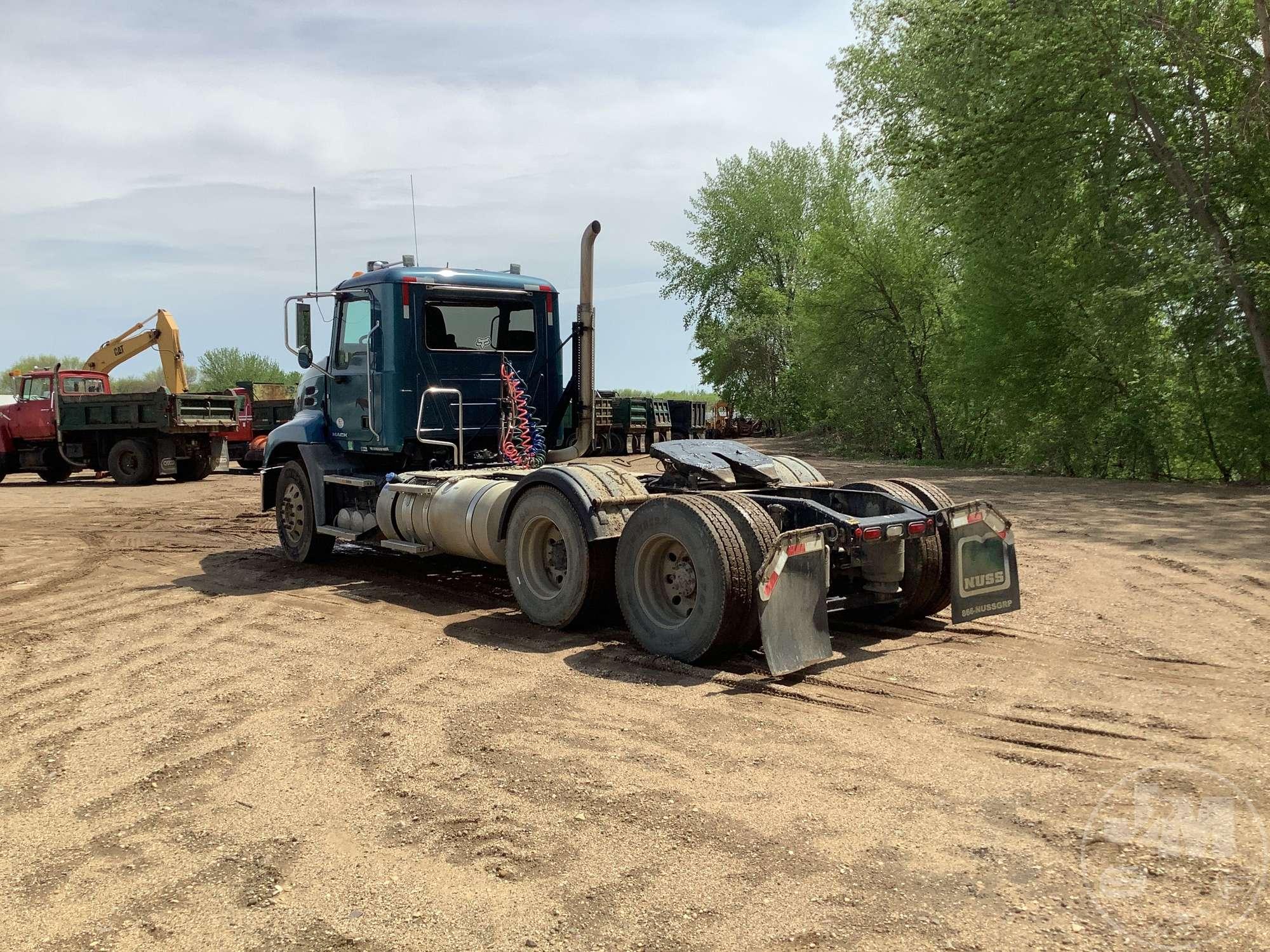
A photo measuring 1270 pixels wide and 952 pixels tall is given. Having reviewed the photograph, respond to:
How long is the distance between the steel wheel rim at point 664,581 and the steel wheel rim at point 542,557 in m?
1.03

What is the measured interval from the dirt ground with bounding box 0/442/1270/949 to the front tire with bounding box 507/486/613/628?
207 mm

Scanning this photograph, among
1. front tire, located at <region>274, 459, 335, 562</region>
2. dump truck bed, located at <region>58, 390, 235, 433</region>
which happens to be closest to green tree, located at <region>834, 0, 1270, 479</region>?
front tire, located at <region>274, 459, 335, 562</region>

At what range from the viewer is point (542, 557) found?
25.6ft

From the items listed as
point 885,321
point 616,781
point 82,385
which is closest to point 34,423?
point 82,385

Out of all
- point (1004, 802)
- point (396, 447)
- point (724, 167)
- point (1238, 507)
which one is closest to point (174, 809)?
point (1004, 802)

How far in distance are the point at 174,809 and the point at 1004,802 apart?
11.0 feet

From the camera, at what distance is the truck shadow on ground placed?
20.7 feet

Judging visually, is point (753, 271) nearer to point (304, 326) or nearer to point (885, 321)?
point (885, 321)

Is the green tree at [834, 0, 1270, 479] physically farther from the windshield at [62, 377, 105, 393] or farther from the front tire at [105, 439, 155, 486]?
the windshield at [62, 377, 105, 393]

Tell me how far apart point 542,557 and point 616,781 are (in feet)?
11.5

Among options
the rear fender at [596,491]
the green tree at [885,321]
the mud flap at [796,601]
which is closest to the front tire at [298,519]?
the rear fender at [596,491]

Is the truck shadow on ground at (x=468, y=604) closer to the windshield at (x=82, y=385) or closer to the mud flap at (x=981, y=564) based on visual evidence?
the mud flap at (x=981, y=564)

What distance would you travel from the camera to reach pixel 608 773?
4.52 meters

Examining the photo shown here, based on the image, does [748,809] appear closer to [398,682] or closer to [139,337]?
[398,682]
